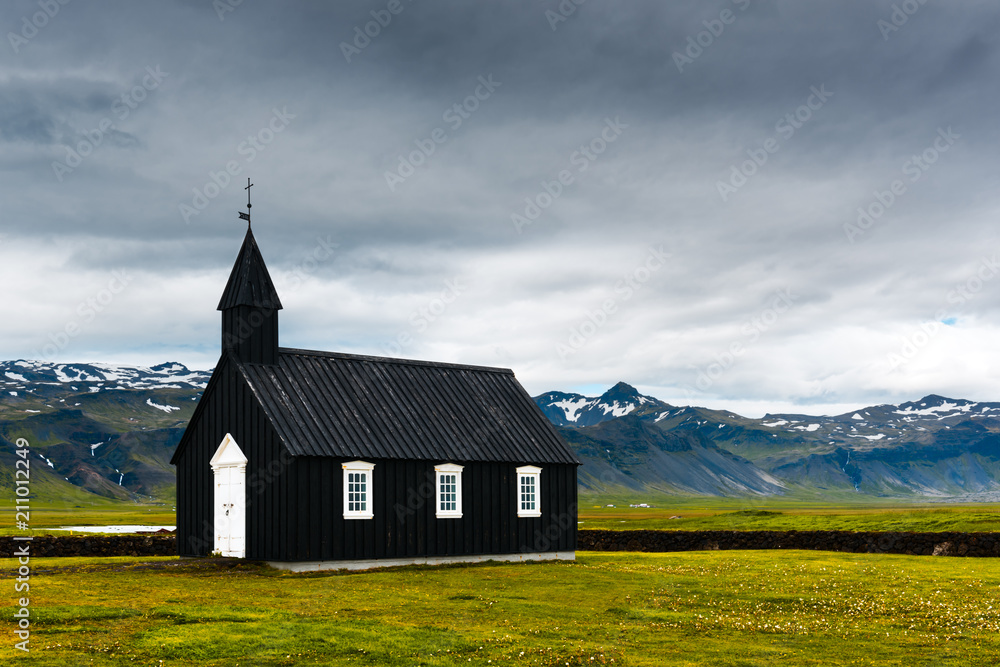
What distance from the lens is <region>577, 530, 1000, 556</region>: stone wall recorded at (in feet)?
150

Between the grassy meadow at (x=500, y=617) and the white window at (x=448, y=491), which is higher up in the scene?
the white window at (x=448, y=491)

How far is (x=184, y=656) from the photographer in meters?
15.9

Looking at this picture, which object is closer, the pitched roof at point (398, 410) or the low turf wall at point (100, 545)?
the pitched roof at point (398, 410)

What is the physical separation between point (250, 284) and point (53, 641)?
21.2m

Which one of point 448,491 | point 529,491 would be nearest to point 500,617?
point 448,491

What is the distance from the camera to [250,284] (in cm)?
3675

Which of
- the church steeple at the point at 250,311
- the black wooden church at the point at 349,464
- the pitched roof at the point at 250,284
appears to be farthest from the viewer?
the pitched roof at the point at 250,284

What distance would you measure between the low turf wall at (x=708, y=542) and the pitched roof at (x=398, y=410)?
13.6m

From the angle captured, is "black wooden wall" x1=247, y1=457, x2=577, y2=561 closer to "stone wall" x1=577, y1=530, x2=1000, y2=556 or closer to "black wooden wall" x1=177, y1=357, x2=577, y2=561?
"black wooden wall" x1=177, y1=357, x2=577, y2=561

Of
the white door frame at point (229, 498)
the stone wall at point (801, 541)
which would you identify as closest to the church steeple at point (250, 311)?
the white door frame at point (229, 498)

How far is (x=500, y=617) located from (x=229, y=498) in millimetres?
16805

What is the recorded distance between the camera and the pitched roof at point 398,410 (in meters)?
34.5

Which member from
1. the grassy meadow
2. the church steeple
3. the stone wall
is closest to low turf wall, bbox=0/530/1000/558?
the stone wall

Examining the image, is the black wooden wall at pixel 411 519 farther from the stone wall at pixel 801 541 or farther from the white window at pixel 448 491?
the stone wall at pixel 801 541
